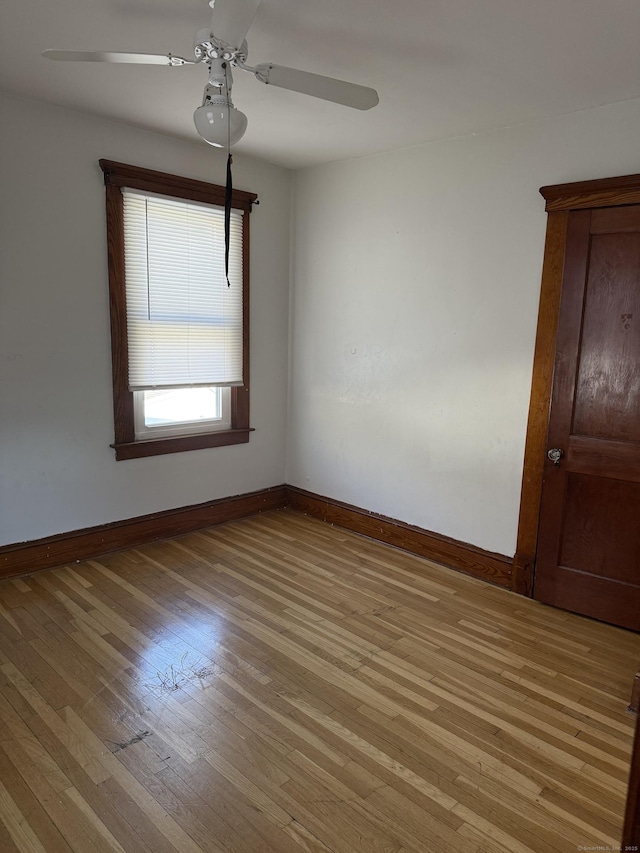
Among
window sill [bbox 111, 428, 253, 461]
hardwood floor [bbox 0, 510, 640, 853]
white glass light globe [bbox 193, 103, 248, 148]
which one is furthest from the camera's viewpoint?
window sill [bbox 111, 428, 253, 461]

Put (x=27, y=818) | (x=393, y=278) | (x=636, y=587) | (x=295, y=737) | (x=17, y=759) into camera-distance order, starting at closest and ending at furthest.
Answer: (x=27, y=818) → (x=17, y=759) → (x=295, y=737) → (x=636, y=587) → (x=393, y=278)

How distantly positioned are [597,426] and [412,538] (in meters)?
1.50

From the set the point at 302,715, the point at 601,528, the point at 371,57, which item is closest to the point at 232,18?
the point at 371,57

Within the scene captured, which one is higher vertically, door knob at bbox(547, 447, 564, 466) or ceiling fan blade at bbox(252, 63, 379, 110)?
ceiling fan blade at bbox(252, 63, 379, 110)

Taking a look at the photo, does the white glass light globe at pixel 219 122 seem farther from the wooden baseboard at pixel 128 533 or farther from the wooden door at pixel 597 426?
the wooden baseboard at pixel 128 533

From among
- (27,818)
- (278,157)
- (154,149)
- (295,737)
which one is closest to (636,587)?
(295,737)

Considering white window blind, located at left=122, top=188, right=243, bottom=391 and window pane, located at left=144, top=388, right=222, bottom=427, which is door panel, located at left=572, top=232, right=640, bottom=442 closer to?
white window blind, located at left=122, top=188, right=243, bottom=391

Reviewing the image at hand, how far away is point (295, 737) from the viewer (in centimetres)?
219

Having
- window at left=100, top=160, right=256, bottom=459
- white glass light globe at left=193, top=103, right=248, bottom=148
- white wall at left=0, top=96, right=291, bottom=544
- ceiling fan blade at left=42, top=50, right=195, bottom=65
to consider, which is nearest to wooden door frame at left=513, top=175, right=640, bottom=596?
white glass light globe at left=193, top=103, right=248, bottom=148

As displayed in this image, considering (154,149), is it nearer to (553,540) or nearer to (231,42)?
(231,42)

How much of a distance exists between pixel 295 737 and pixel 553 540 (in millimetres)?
1908

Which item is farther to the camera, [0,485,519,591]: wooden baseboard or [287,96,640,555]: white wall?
[0,485,519,591]: wooden baseboard

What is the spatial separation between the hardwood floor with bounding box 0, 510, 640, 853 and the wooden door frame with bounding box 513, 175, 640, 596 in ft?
1.12

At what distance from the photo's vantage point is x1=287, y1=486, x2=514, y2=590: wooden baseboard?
141 inches
